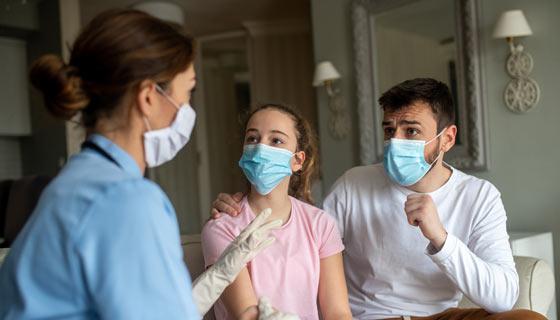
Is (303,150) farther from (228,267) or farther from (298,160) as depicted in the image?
(228,267)

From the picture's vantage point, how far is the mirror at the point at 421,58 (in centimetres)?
305

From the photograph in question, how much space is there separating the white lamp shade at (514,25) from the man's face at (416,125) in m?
1.29

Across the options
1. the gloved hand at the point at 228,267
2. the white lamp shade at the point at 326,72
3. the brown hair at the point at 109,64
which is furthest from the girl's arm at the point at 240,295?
the white lamp shade at the point at 326,72

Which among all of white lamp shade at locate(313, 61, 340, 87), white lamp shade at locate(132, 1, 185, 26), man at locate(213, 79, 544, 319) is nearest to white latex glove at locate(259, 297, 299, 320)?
man at locate(213, 79, 544, 319)

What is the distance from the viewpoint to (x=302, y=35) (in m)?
5.68

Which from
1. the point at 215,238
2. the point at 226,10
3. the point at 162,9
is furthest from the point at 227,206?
the point at 226,10

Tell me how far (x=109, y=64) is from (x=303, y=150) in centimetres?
90

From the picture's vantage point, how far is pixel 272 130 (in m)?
1.61

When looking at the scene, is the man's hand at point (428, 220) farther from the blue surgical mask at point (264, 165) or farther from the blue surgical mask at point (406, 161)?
the blue surgical mask at point (264, 165)

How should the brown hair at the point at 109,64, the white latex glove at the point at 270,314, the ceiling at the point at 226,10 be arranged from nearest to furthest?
the brown hair at the point at 109,64, the white latex glove at the point at 270,314, the ceiling at the point at 226,10

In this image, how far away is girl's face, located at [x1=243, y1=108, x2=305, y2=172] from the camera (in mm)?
1605

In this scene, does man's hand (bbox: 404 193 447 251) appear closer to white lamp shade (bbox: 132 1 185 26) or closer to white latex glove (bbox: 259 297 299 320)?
white latex glove (bbox: 259 297 299 320)

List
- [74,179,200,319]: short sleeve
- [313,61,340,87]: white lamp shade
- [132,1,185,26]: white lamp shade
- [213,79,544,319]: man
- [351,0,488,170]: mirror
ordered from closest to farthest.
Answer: [74,179,200,319]: short sleeve, [213,79,544,319]: man, [351,0,488,170]: mirror, [313,61,340,87]: white lamp shade, [132,1,185,26]: white lamp shade

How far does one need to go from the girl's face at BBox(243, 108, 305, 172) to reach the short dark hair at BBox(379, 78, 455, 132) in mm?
323
